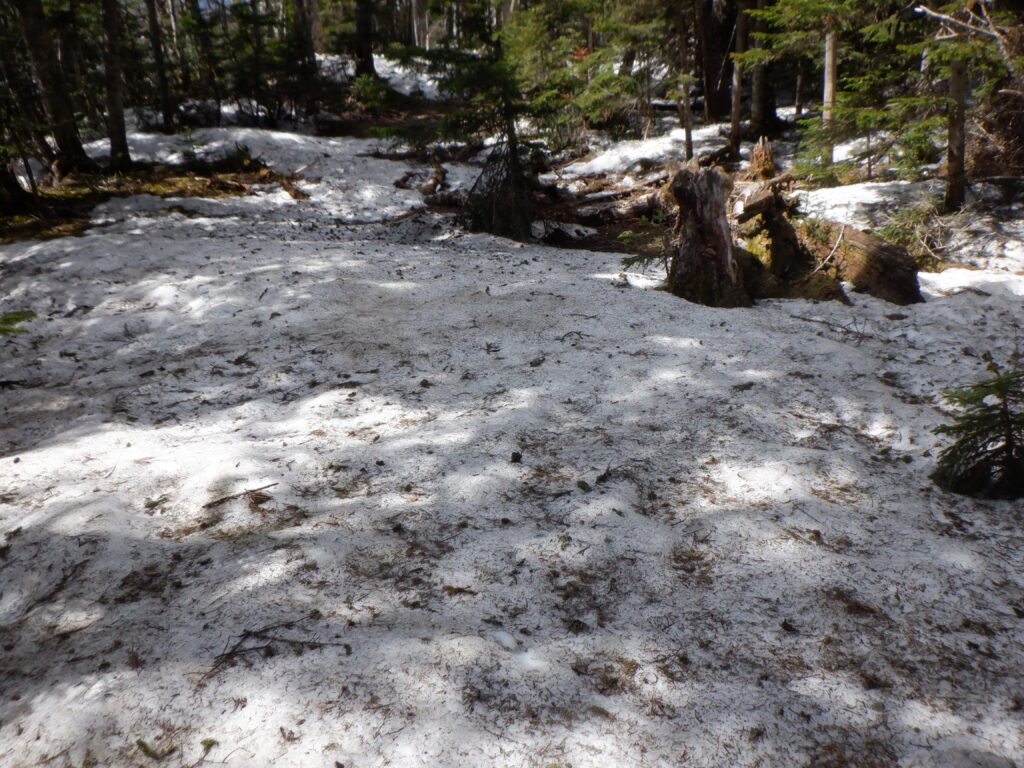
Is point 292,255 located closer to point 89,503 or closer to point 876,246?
point 89,503

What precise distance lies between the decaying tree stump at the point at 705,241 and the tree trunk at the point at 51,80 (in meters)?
9.86

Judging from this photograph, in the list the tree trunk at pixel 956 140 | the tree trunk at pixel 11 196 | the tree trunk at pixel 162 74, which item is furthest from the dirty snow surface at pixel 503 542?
the tree trunk at pixel 162 74

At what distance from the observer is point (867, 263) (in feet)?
20.1

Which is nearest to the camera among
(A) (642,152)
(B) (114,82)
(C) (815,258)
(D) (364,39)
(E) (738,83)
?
(C) (815,258)

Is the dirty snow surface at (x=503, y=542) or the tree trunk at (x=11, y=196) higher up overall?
the tree trunk at (x=11, y=196)

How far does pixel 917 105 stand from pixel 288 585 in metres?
10.3

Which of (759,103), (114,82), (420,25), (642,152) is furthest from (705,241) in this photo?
(420,25)

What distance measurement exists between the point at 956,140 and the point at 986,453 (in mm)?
7723

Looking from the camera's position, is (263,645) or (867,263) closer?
(263,645)

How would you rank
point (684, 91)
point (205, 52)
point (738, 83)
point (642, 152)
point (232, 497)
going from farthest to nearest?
point (642, 152), point (205, 52), point (738, 83), point (684, 91), point (232, 497)

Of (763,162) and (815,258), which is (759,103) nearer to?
(763,162)

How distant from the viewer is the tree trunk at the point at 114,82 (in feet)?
33.9

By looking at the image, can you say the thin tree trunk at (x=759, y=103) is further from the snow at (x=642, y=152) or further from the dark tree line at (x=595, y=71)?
the snow at (x=642, y=152)

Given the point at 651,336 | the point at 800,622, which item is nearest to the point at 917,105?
the point at 651,336
